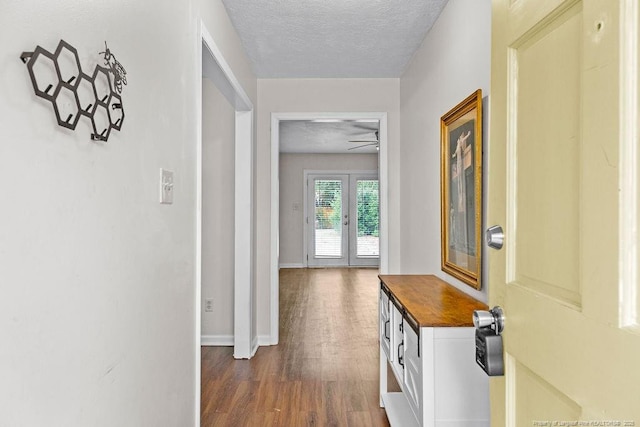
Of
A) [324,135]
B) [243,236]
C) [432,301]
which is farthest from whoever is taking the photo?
[324,135]

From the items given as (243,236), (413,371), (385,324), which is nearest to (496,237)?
(413,371)

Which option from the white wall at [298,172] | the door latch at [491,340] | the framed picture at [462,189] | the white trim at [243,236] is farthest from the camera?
the white wall at [298,172]

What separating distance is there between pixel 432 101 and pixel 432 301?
1.41m

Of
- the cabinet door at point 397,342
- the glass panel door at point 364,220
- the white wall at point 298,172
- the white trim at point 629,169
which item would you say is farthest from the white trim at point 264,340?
the glass panel door at point 364,220

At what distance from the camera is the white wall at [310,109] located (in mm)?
3793

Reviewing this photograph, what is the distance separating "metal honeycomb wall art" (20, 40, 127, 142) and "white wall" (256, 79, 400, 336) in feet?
8.52

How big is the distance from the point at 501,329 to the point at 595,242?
38cm

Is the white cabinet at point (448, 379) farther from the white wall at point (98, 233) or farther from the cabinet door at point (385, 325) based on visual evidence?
the white wall at point (98, 233)

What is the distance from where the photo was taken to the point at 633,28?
604 mm

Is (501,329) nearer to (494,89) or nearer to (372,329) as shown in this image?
(494,89)

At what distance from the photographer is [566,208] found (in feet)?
2.49

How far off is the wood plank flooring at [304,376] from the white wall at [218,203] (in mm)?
442

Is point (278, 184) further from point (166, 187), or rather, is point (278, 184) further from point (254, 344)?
point (166, 187)

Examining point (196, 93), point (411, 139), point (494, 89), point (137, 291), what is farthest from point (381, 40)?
point (137, 291)
